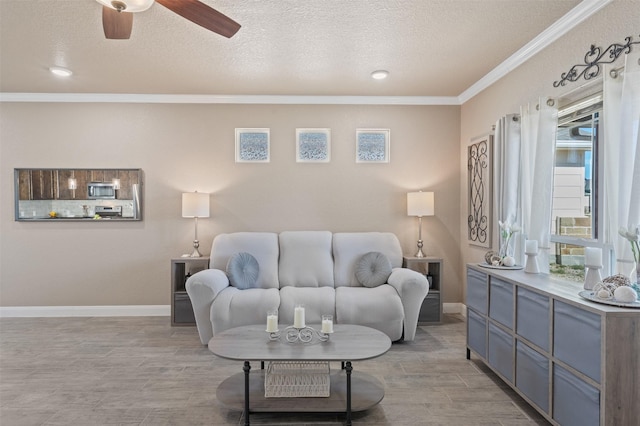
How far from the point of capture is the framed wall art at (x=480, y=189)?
154 inches

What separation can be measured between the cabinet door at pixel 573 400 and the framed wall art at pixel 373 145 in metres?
3.05

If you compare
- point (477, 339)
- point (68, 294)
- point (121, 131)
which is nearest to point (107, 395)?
point (68, 294)

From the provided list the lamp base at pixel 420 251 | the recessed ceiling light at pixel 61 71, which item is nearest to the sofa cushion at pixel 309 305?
the lamp base at pixel 420 251

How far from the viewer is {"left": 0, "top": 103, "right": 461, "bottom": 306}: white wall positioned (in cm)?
454

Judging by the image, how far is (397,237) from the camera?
15.4 feet

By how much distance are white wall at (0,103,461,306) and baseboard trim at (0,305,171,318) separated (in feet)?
0.21

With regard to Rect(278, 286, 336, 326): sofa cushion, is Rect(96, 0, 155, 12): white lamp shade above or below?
above

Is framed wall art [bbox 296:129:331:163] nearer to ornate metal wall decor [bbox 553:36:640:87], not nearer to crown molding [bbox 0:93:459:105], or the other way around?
crown molding [bbox 0:93:459:105]

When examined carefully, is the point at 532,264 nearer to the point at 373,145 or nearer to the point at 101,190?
the point at 373,145

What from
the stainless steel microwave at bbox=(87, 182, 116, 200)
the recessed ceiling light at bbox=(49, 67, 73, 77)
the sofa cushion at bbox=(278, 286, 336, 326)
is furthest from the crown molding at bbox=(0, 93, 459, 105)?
the sofa cushion at bbox=(278, 286, 336, 326)

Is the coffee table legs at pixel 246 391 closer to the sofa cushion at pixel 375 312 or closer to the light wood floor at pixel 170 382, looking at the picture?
the light wood floor at pixel 170 382

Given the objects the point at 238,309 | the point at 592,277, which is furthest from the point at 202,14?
the point at 592,277

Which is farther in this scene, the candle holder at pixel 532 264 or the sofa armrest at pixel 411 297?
the sofa armrest at pixel 411 297

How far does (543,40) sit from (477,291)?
80.2 inches
